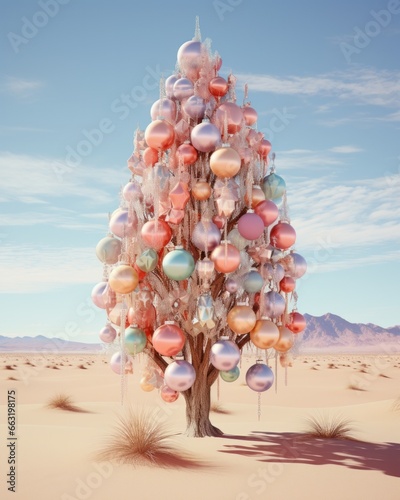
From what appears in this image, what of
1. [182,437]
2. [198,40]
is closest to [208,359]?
[182,437]

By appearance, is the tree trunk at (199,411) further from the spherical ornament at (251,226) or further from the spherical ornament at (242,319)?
the spherical ornament at (251,226)

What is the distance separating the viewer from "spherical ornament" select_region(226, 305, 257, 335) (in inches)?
356

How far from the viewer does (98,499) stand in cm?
628

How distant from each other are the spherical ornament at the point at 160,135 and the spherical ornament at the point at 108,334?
10.9 feet

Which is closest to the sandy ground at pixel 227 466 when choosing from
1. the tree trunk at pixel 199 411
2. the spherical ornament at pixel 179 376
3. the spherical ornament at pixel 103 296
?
the tree trunk at pixel 199 411

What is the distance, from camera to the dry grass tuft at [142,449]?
7.54 m

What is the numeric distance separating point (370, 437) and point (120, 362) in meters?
4.89

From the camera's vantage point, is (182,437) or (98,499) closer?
(98,499)

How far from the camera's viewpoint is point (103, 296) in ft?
33.0

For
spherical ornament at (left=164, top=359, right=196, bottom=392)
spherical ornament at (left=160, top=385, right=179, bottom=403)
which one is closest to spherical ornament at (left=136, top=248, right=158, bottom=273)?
spherical ornament at (left=164, top=359, right=196, bottom=392)

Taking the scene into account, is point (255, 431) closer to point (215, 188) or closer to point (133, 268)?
point (133, 268)

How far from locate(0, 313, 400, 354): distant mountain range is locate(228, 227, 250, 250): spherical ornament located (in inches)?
5899

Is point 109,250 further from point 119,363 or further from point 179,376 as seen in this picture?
point 179,376

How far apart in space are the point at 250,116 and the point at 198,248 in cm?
269
